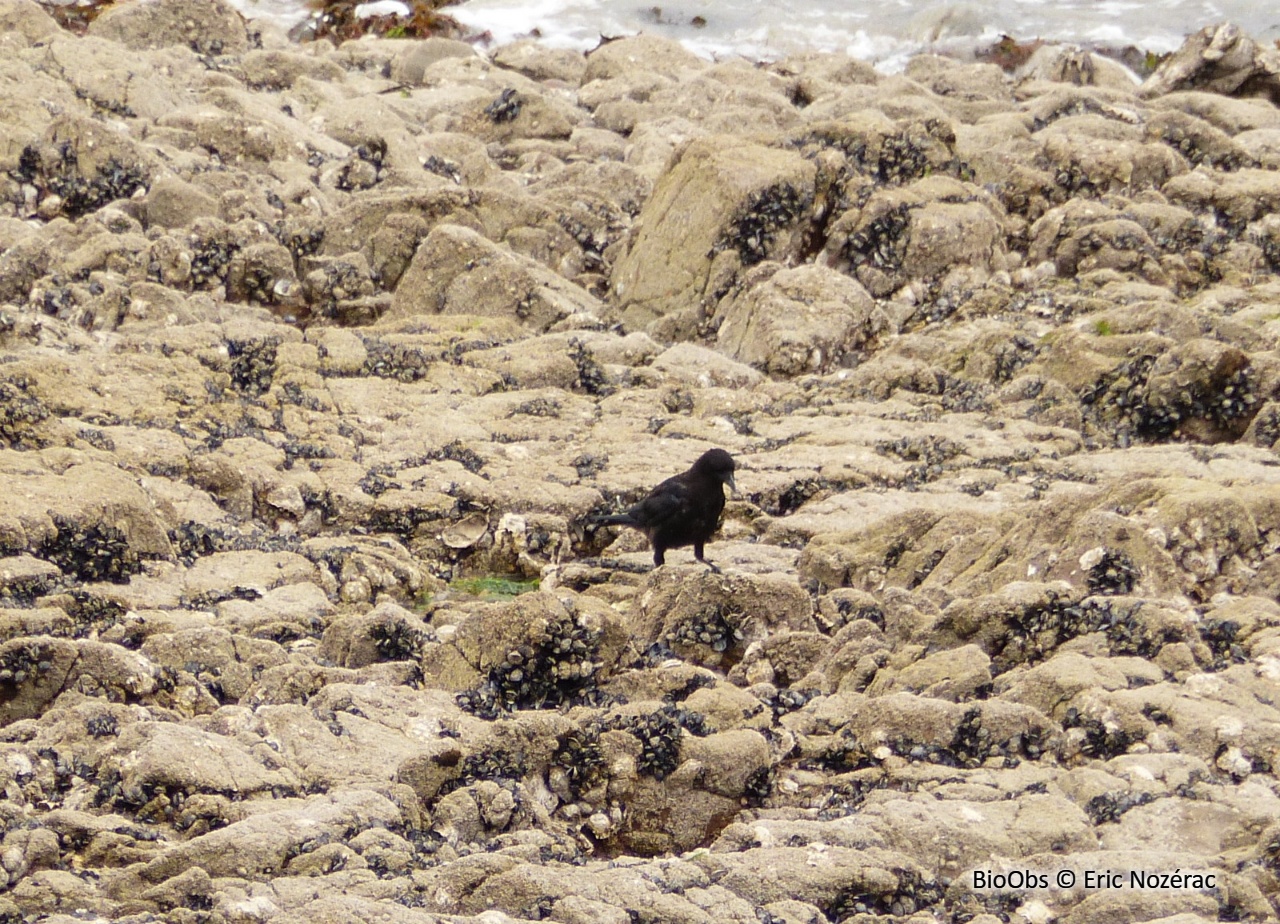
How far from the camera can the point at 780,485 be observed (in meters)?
12.9

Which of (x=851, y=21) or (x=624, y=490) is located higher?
(x=851, y=21)

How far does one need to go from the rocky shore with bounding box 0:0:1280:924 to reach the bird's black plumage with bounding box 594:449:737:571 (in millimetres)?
581

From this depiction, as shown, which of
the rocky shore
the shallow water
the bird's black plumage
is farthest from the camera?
the shallow water

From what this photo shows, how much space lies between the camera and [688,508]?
1127 cm

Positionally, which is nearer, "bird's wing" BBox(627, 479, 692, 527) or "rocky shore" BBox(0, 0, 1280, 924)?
"rocky shore" BBox(0, 0, 1280, 924)

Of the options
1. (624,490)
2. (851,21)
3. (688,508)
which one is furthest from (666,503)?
(851,21)

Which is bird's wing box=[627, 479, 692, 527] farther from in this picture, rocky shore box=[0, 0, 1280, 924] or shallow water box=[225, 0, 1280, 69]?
shallow water box=[225, 0, 1280, 69]

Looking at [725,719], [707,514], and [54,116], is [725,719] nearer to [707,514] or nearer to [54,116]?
[707,514]

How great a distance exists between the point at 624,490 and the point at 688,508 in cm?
170

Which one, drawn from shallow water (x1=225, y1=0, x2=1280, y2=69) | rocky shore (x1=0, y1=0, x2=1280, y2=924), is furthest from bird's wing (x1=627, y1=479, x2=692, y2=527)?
shallow water (x1=225, y1=0, x2=1280, y2=69)

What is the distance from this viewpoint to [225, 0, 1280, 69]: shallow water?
3394cm

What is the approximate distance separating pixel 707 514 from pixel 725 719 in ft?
10.3

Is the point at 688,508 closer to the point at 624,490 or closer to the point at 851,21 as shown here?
the point at 624,490

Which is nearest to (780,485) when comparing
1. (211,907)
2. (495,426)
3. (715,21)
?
(495,426)
